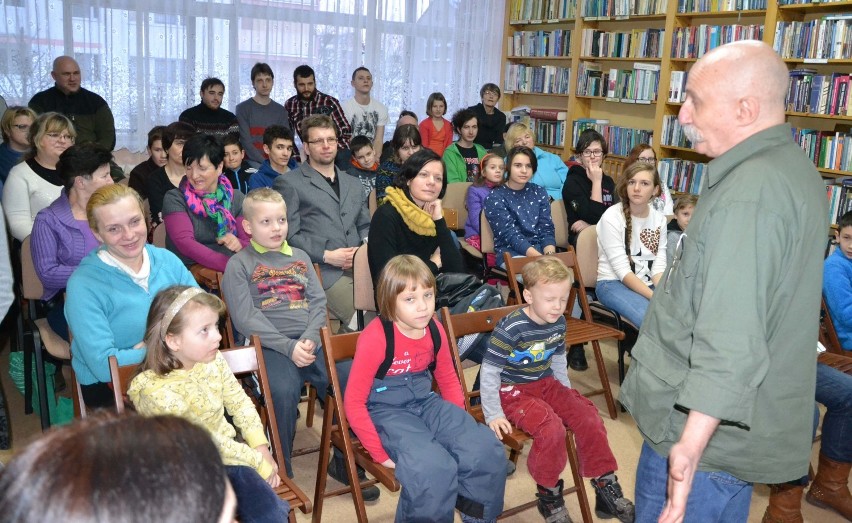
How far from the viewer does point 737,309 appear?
4.25ft

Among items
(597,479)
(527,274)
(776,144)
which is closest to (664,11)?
(527,274)

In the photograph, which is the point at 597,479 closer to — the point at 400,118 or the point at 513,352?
the point at 513,352

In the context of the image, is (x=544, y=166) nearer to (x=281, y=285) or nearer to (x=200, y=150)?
(x=200, y=150)

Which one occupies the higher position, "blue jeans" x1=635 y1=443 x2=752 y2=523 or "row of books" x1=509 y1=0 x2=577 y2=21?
"row of books" x1=509 y1=0 x2=577 y2=21

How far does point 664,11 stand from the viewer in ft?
20.6

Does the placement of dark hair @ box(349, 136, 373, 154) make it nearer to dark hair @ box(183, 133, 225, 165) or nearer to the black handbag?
dark hair @ box(183, 133, 225, 165)

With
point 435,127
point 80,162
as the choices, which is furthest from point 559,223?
point 80,162

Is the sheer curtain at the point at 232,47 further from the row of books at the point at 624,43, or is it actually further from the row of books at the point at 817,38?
the row of books at the point at 817,38

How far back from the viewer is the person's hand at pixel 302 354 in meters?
2.71

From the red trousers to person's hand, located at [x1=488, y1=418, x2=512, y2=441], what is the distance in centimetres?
5

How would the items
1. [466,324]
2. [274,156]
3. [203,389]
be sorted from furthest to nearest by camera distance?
1. [274,156]
2. [466,324]
3. [203,389]

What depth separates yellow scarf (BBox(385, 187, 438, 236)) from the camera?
3344 mm

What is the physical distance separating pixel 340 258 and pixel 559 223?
5.71 feet

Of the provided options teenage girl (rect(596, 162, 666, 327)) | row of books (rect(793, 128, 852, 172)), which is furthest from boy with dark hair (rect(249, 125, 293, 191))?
row of books (rect(793, 128, 852, 172))
